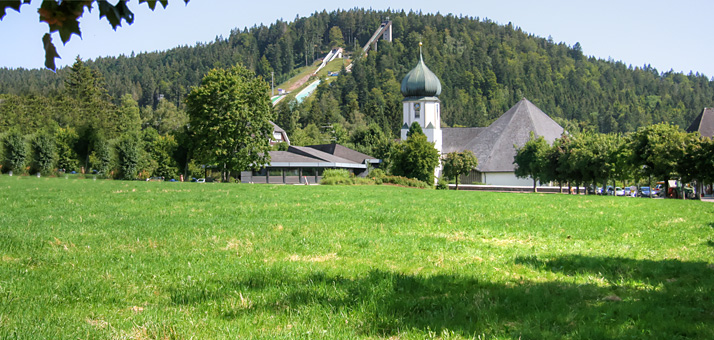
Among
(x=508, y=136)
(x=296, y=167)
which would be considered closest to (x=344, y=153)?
(x=296, y=167)

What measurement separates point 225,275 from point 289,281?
852 mm

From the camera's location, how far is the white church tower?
104438 millimetres

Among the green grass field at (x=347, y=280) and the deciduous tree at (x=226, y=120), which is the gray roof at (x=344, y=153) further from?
the green grass field at (x=347, y=280)

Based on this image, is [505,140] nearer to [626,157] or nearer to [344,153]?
[344,153]

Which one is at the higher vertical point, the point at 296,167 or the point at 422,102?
the point at 422,102

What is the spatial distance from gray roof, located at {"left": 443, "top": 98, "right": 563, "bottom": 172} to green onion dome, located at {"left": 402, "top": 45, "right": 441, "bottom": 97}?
42.3ft

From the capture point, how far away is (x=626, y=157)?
45188 millimetres

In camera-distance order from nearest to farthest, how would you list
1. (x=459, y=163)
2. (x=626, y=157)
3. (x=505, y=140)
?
1. (x=626, y=157)
2. (x=459, y=163)
3. (x=505, y=140)

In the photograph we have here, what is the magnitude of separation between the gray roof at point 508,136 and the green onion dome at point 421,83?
12882 millimetres

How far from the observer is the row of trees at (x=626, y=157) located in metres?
38.8

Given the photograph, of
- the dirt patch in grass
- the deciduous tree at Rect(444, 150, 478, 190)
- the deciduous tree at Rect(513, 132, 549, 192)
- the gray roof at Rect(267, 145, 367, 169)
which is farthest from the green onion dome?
the dirt patch in grass

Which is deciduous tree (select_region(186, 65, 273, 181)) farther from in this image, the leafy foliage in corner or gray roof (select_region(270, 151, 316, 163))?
the leafy foliage in corner

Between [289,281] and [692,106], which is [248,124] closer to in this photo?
[289,281]

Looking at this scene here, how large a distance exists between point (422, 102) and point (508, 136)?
18144 mm
